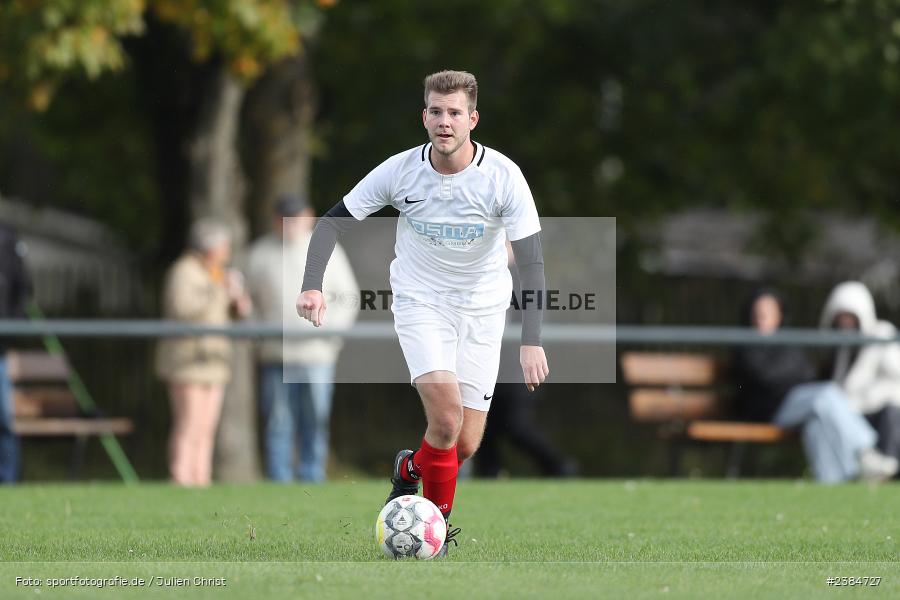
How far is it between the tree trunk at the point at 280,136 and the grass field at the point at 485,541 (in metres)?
5.95

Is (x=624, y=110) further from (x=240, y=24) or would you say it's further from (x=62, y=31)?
(x=62, y=31)

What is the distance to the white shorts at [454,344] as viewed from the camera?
25.0 ft

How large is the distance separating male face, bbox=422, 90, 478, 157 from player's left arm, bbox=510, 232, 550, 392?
581mm

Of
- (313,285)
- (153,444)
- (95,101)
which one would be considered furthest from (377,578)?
(95,101)

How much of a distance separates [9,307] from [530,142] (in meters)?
9.61

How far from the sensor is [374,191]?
7781mm

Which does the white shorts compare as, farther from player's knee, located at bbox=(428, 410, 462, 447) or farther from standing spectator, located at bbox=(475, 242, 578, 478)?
standing spectator, located at bbox=(475, 242, 578, 478)

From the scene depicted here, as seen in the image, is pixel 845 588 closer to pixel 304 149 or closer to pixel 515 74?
pixel 304 149

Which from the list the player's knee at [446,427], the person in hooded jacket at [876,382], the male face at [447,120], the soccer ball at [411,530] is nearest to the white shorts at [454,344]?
the player's knee at [446,427]

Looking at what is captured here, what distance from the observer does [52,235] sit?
44.0m

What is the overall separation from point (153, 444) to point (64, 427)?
5.41 meters

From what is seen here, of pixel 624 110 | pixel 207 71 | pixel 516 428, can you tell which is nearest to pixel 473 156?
pixel 516 428

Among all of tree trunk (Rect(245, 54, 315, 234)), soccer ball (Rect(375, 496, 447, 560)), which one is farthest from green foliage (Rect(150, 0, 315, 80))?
soccer ball (Rect(375, 496, 447, 560))

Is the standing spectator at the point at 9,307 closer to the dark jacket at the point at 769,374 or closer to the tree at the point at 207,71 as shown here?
the tree at the point at 207,71
